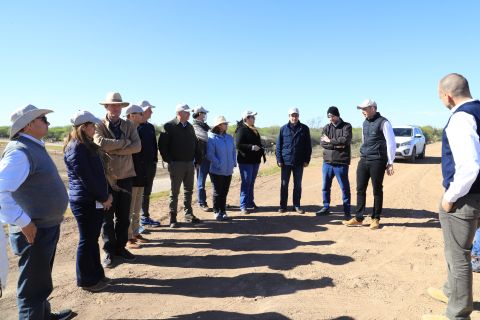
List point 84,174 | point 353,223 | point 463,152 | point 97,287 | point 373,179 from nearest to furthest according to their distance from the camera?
point 463,152
point 84,174
point 97,287
point 373,179
point 353,223

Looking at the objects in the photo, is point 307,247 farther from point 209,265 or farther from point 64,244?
point 64,244

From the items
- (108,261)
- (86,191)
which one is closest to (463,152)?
(86,191)

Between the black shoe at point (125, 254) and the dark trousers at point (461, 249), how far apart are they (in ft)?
12.7

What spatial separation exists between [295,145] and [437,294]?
13.9ft

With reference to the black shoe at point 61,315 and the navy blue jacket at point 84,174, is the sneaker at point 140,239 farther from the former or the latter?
the black shoe at point 61,315

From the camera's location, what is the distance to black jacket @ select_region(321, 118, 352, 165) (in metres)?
7.42

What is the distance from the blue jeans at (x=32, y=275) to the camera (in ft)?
10.4

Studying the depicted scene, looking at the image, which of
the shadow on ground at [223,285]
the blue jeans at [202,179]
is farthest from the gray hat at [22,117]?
the blue jeans at [202,179]

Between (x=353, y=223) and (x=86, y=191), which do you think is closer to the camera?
(x=86, y=191)

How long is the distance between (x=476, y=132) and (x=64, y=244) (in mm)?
5805

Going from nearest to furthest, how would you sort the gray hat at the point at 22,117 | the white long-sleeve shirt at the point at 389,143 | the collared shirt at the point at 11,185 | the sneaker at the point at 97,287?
the collared shirt at the point at 11,185, the gray hat at the point at 22,117, the sneaker at the point at 97,287, the white long-sleeve shirt at the point at 389,143

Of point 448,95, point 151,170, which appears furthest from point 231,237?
point 448,95

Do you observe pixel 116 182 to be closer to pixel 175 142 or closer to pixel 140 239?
pixel 140 239

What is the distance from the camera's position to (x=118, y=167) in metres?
5.09
